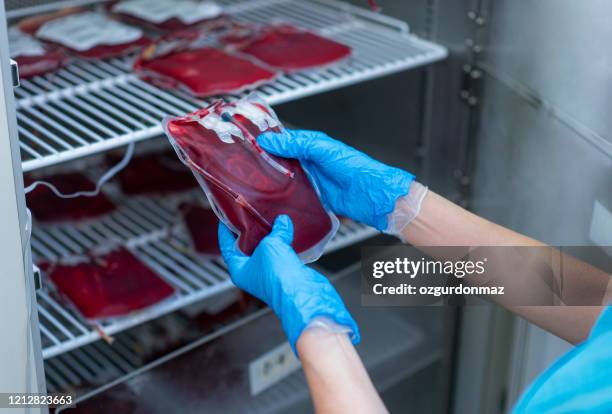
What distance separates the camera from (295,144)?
1.33m

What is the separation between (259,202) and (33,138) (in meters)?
0.48

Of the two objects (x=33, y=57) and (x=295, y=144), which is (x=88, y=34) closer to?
(x=33, y=57)

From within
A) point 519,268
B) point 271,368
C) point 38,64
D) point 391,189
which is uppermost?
point 38,64

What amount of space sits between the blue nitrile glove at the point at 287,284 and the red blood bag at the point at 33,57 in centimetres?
71

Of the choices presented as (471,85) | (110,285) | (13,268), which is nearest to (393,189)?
(471,85)

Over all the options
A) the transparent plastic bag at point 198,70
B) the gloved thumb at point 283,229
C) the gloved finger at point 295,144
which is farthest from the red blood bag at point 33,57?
the gloved thumb at point 283,229

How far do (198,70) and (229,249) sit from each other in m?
0.54

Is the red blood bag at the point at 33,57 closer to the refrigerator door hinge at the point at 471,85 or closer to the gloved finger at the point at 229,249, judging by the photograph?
the gloved finger at the point at 229,249

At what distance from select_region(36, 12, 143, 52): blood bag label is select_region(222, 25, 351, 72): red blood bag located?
9.8 inches

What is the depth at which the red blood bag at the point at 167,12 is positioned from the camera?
193 cm

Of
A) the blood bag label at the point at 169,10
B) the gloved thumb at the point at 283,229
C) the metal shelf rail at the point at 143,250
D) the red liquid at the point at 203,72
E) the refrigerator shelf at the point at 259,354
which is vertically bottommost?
the refrigerator shelf at the point at 259,354

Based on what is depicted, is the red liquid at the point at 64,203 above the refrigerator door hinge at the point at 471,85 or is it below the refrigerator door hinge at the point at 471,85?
below

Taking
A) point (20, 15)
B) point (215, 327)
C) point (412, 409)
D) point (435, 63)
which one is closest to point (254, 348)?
point (215, 327)

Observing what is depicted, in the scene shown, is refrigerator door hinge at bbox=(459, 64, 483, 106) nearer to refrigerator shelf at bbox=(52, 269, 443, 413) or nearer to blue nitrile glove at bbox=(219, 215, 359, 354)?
refrigerator shelf at bbox=(52, 269, 443, 413)
